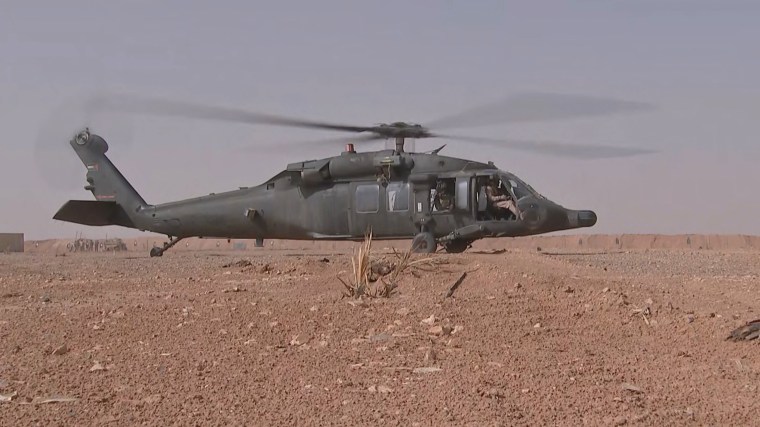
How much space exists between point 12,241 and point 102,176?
29.5 m

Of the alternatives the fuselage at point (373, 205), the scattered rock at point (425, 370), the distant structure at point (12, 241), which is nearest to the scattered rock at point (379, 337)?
the scattered rock at point (425, 370)

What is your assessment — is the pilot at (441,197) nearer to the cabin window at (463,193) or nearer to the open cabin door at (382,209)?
the cabin window at (463,193)

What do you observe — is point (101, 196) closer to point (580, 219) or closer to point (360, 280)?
point (580, 219)

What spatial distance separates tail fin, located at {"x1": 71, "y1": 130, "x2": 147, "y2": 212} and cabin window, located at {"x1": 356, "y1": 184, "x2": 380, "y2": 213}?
290 inches

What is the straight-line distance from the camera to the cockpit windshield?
616 inches

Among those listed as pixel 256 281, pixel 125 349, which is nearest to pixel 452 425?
pixel 125 349

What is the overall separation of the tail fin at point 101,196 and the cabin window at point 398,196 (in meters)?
8.04

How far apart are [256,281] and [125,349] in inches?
197

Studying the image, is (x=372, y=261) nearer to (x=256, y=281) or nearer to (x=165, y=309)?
(x=256, y=281)

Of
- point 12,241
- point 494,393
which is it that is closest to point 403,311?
point 494,393

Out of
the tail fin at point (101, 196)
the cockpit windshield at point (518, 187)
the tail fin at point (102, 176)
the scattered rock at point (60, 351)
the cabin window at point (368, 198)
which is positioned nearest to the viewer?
the scattered rock at point (60, 351)

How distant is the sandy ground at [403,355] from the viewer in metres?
4.26

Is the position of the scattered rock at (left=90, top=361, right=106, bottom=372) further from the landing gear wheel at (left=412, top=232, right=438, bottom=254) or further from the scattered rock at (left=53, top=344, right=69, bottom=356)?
the landing gear wheel at (left=412, top=232, right=438, bottom=254)

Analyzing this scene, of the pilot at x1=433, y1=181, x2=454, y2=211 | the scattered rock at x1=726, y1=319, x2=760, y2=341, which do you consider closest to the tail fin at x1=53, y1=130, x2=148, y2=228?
the pilot at x1=433, y1=181, x2=454, y2=211
